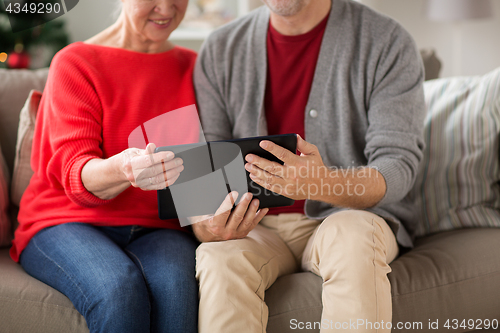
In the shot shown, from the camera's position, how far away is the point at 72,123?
0.95 meters

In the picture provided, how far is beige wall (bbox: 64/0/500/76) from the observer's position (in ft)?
7.59

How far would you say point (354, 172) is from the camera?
0.96 metres

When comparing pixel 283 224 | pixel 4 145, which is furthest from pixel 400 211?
pixel 4 145

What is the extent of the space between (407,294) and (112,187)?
0.68 meters

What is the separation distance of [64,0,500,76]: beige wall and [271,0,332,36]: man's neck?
1.39 metres

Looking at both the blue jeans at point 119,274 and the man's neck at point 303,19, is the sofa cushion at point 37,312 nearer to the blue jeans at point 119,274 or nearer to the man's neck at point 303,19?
the blue jeans at point 119,274

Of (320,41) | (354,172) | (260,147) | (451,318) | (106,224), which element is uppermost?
(320,41)

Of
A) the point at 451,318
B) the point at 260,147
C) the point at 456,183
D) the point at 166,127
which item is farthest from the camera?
the point at 456,183

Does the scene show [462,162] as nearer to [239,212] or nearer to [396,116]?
[396,116]

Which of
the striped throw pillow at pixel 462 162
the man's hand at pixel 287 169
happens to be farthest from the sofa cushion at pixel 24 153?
the striped throw pillow at pixel 462 162

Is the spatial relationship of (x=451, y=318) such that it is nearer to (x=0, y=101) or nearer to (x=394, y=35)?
(x=394, y=35)

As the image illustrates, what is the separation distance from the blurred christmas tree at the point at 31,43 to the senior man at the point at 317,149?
142 centimetres

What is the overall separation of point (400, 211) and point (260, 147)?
18.7 inches

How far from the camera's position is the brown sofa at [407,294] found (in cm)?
85
